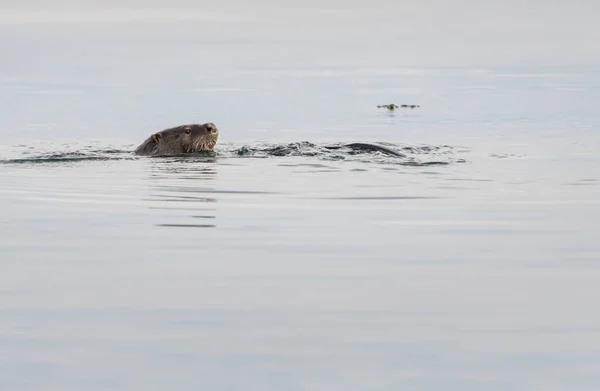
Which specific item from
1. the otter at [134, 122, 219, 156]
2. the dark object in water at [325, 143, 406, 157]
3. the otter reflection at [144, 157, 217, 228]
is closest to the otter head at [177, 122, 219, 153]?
the otter at [134, 122, 219, 156]

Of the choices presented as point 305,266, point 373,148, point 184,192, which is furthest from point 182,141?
point 305,266

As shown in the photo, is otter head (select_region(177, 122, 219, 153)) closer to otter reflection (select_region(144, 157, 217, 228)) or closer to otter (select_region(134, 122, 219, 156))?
otter (select_region(134, 122, 219, 156))

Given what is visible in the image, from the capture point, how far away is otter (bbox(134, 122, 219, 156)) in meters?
19.2

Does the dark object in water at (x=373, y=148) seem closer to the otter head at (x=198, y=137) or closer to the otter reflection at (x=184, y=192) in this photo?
the otter reflection at (x=184, y=192)

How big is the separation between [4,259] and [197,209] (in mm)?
2981

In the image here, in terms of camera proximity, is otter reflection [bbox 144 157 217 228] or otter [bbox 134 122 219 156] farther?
otter [bbox 134 122 219 156]

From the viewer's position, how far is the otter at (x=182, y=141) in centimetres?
1923

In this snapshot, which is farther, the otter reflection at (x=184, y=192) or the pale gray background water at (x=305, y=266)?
the otter reflection at (x=184, y=192)

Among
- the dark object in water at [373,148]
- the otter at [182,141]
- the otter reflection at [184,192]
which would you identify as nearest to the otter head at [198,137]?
the otter at [182,141]

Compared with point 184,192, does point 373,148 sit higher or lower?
higher

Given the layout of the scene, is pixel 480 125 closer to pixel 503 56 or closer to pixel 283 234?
pixel 283 234

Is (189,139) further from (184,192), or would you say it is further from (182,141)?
(184,192)

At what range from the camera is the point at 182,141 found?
19406mm

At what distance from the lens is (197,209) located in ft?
40.3
